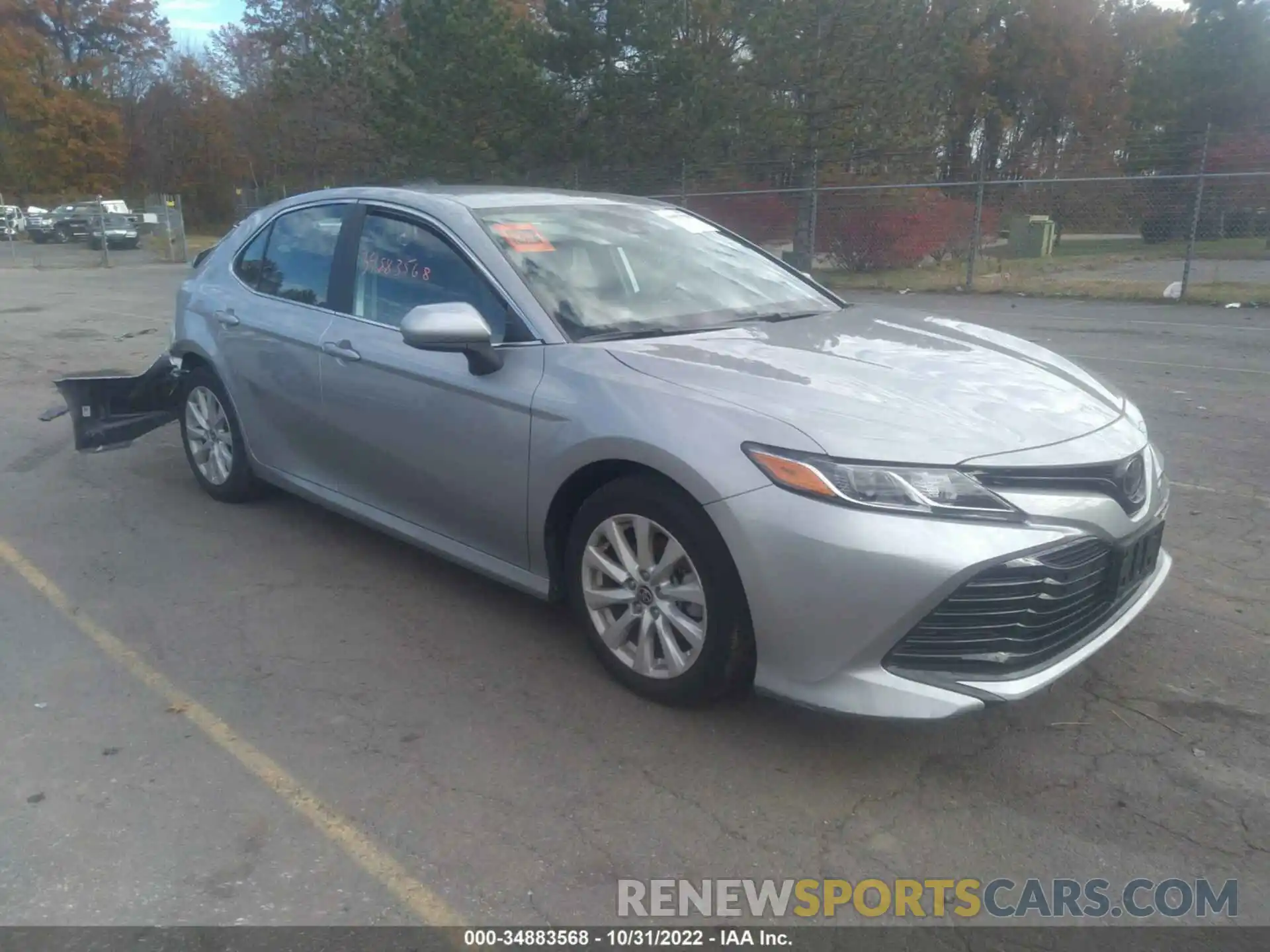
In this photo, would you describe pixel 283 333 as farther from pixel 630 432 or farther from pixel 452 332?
pixel 630 432

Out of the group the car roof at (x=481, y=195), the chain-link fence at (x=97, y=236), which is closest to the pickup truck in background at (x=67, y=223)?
the chain-link fence at (x=97, y=236)

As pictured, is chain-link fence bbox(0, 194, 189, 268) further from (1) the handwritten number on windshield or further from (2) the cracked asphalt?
(2) the cracked asphalt

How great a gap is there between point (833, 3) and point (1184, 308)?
33.5ft

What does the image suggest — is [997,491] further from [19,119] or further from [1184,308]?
[19,119]

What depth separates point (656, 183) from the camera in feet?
81.6

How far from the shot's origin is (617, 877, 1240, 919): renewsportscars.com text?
2672 millimetres

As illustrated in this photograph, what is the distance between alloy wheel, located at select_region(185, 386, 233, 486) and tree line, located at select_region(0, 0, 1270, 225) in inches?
510

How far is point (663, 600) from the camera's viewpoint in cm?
346

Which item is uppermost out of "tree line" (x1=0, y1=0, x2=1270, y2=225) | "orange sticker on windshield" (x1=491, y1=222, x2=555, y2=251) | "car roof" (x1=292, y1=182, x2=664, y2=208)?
"tree line" (x1=0, y1=0, x2=1270, y2=225)

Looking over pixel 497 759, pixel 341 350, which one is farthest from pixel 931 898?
pixel 341 350

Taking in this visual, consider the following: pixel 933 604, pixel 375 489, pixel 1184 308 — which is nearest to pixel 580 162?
pixel 1184 308

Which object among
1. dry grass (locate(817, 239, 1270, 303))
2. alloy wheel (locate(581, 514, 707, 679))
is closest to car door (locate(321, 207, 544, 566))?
alloy wheel (locate(581, 514, 707, 679))

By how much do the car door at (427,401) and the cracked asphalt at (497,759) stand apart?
0.47 m

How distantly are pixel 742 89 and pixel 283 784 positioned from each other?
22.6 metres
